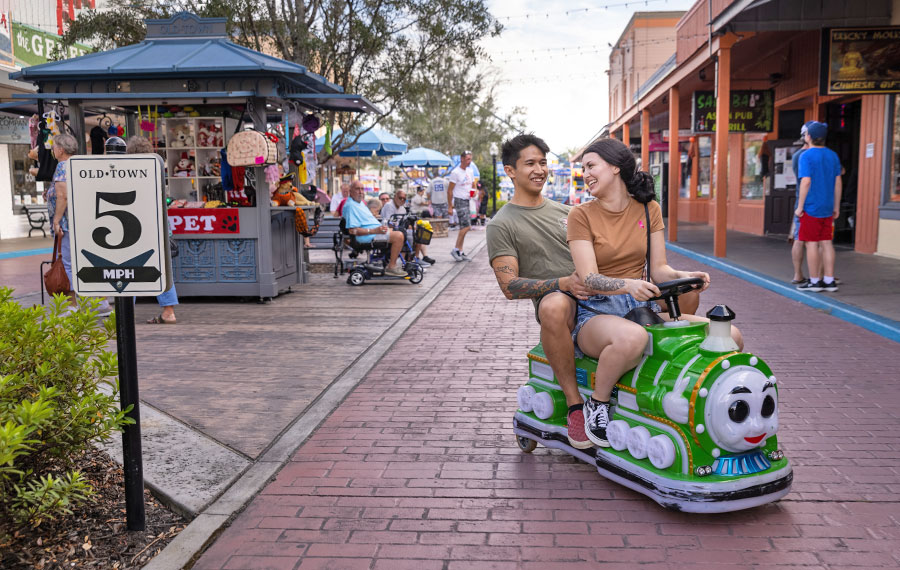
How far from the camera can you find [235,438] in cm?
460

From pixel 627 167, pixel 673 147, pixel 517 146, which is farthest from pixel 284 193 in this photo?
pixel 673 147

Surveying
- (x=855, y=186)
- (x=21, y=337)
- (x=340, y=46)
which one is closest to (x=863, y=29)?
(x=855, y=186)

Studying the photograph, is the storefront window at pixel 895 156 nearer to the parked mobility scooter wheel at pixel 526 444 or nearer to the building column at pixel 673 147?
the building column at pixel 673 147

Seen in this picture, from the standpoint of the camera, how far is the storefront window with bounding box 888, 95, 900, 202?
12.0 m

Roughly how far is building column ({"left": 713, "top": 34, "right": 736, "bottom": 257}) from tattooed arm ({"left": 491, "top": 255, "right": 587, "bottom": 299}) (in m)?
9.33

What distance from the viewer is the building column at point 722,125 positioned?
12.6m

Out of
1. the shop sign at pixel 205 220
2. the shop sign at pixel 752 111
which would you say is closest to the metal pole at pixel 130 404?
the shop sign at pixel 205 220

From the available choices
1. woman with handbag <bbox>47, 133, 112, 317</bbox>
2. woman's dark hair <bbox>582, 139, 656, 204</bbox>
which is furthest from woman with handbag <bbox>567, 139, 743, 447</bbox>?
woman with handbag <bbox>47, 133, 112, 317</bbox>

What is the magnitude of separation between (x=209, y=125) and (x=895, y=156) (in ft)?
33.1

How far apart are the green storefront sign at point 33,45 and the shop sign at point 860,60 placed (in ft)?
49.5

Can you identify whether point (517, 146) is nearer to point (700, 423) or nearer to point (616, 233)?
point (616, 233)

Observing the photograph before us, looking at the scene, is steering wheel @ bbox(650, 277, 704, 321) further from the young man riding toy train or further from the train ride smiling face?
the train ride smiling face

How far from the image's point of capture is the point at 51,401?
3088 mm

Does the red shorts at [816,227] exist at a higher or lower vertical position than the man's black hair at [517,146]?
lower
